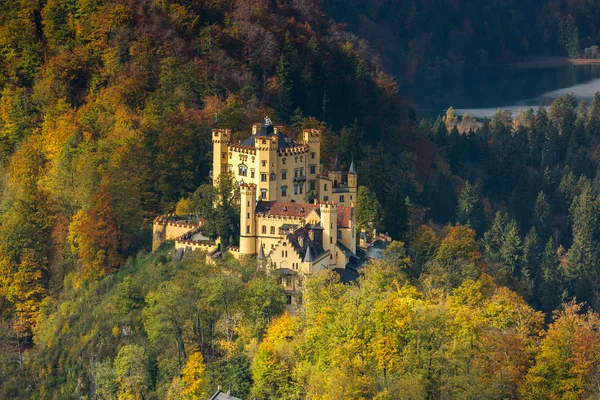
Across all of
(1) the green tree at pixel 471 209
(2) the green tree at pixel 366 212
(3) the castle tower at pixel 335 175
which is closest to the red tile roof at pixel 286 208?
(2) the green tree at pixel 366 212

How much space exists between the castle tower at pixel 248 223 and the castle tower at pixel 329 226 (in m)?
4.89

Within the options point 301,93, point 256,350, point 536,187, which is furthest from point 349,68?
point 256,350

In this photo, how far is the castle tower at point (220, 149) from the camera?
114250mm

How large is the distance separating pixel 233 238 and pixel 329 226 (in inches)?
310

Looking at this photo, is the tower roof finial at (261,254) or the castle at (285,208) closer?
the castle at (285,208)

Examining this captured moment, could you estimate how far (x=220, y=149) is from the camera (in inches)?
4503

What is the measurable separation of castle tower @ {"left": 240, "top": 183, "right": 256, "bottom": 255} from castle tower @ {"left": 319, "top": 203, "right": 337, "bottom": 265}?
489 centimetres

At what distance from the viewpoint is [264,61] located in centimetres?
14562

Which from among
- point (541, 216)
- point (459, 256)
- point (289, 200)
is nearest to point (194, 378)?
point (289, 200)

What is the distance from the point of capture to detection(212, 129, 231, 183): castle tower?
114250 mm

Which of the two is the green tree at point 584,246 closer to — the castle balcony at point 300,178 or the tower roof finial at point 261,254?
the castle balcony at point 300,178

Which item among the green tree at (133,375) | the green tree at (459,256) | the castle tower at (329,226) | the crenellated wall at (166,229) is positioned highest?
the castle tower at (329,226)

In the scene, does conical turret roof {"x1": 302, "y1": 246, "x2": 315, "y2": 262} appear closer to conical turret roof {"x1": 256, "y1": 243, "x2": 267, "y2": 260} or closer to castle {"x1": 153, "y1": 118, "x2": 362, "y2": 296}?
castle {"x1": 153, "y1": 118, "x2": 362, "y2": 296}

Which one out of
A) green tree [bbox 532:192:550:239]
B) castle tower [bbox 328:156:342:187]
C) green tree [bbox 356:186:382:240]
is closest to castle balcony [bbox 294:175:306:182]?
castle tower [bbox 328:156:342:187]
